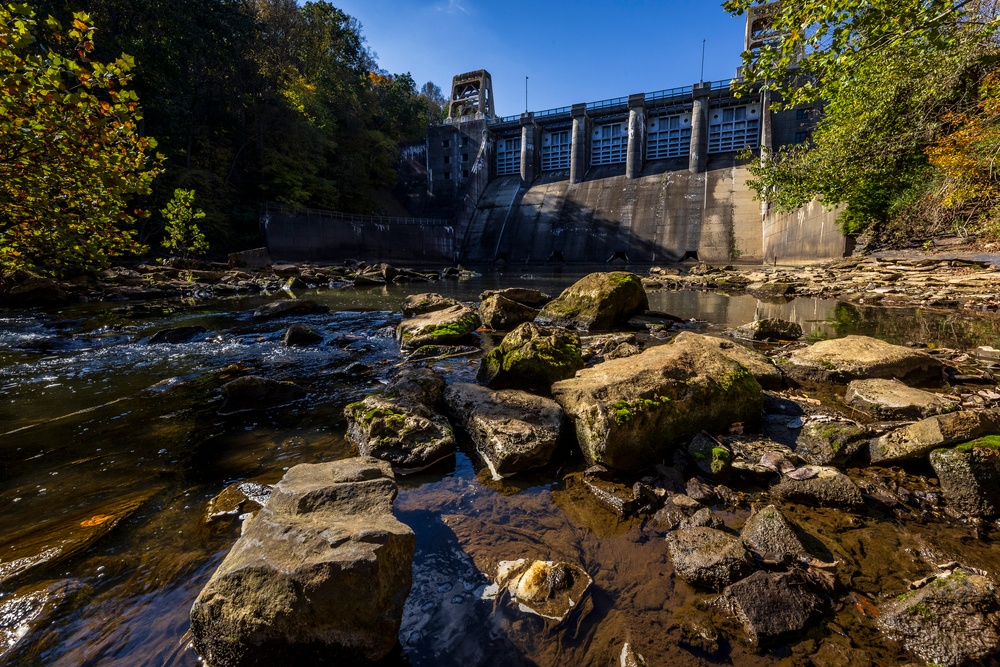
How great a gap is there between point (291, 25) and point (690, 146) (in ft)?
114

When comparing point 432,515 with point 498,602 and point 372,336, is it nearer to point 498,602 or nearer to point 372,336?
point 498,602

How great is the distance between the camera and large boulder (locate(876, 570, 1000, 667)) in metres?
1.60

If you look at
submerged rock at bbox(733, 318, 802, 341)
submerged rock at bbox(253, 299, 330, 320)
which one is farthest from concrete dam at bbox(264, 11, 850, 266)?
submerged rock at bbox(733, 318, 802, 341)

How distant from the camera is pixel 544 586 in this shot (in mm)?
2078

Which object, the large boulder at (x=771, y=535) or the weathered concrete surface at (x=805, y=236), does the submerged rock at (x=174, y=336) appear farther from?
the weathered concrete surface at (x=805, y=236)

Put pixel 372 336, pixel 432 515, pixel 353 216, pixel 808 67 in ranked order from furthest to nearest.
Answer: pixel 353 216 < pixel 372 336 < pixel 808 67 < pixel 432 515

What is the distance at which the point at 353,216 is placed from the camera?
32.2 metres

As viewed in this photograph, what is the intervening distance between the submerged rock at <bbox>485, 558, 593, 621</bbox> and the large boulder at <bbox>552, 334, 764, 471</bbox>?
113cm

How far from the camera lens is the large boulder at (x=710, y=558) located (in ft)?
6.66

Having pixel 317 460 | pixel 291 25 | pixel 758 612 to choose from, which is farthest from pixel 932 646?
pixel 291 25

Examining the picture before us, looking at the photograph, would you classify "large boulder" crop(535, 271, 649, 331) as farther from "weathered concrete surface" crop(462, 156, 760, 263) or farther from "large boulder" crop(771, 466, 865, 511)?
"weathered concrete surface" crop(462, 156, 760, 263)

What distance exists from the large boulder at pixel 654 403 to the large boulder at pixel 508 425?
0.25 meters

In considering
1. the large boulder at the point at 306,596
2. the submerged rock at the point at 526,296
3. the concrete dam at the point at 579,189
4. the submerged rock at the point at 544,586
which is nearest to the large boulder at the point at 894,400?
the submerged rock at the point at 544,586

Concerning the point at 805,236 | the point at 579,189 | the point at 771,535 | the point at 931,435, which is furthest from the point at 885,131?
the point at 579,189
